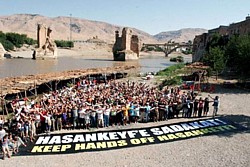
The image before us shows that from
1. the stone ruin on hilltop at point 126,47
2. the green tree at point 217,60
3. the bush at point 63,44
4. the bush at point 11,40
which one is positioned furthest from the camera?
the bush at point 63,44

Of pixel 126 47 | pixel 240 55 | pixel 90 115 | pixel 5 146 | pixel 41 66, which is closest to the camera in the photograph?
pixel 5 146

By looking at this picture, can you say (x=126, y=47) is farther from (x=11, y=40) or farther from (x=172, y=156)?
(x=172, y=156)

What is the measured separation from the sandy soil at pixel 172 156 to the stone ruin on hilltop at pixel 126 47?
9141 centimetres

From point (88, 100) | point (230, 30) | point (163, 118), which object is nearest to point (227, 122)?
point (163, 118)

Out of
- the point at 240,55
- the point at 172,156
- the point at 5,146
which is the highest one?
the point at 240,55

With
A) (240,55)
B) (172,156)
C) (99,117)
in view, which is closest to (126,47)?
(240,55)

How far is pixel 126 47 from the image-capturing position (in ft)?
356

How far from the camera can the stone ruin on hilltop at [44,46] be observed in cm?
9825

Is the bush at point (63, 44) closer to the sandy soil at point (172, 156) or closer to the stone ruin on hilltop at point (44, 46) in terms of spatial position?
the stone ruin on hilltop at point (44, 46)

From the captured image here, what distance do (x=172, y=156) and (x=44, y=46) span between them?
306ft

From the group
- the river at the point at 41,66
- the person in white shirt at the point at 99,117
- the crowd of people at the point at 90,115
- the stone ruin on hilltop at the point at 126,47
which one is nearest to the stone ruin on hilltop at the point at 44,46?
the river at the point at 41,66

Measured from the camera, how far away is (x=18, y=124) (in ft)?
49.8

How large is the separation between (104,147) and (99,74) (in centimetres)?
3248

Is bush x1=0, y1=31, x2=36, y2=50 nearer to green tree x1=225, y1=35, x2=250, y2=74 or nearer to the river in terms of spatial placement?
the river
